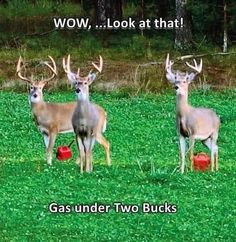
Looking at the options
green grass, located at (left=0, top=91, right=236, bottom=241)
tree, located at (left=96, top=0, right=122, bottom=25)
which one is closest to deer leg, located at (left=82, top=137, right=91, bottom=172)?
green grass, located at (left=0, top=91, right=236, bottom=241)

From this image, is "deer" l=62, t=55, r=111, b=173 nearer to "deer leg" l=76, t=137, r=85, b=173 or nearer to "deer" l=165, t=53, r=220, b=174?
"deer leg" l=76, t=137, r=85, b=173

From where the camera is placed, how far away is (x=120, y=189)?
12.3 m

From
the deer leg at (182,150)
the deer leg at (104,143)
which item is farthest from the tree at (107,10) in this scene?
the deer leg at (182,150)

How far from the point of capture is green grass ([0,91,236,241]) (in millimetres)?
10859

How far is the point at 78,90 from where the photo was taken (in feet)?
41.0

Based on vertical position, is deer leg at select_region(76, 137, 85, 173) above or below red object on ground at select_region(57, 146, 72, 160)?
above

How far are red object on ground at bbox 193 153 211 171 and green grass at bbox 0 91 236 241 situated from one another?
17cm

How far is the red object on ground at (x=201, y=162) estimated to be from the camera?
13.2 metres

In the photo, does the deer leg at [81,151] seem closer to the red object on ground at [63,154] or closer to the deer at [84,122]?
the deer at [84,122]

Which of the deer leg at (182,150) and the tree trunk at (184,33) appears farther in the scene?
the tree trunk at (184,33)

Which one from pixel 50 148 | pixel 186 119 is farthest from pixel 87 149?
pixel 186 119

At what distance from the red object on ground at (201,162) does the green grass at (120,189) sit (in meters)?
0.17

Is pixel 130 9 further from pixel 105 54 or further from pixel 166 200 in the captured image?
pixel 166 200

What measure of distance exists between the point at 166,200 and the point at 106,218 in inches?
35.1
